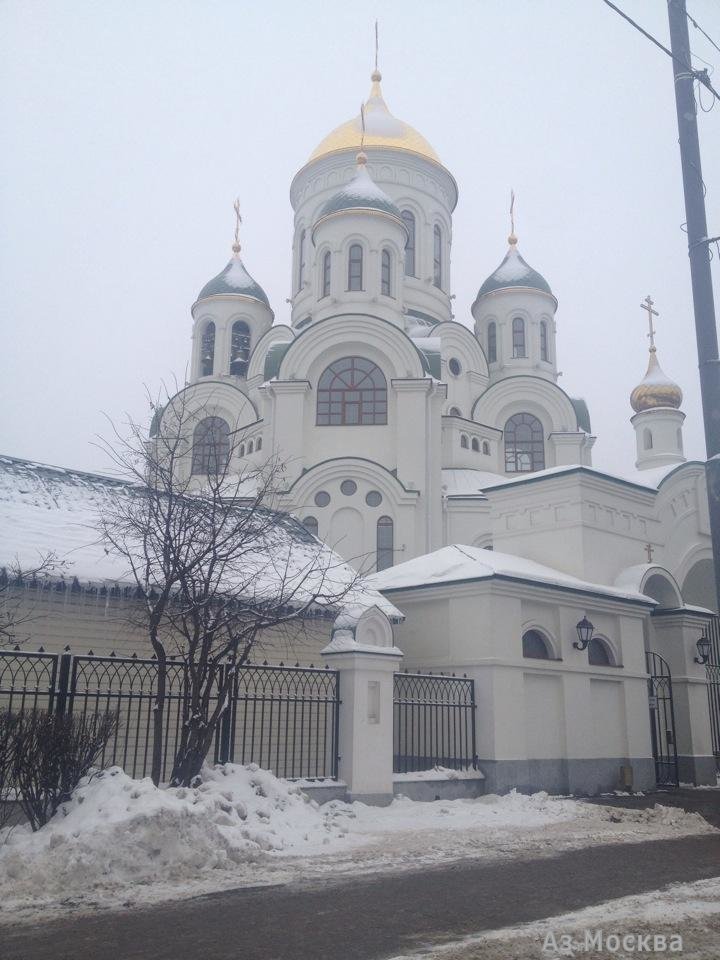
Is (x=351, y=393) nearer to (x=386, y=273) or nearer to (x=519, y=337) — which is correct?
(x=386, y=273)

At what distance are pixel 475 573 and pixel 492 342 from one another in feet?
74.4

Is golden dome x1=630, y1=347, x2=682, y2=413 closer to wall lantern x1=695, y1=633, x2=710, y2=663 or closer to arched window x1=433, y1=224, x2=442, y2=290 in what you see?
arched window x1=433, y1=224, x2=442, y2=290

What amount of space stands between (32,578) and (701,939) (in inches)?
361

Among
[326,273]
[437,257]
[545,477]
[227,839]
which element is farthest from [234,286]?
[227,839]

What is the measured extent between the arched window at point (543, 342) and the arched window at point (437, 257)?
423 cm

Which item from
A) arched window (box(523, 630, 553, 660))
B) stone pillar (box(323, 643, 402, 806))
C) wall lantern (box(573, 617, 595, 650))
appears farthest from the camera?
arched window (box(523, 630, 553, 660))

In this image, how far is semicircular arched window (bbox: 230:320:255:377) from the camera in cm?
3459

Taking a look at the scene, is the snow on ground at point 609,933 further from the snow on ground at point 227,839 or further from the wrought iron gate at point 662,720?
the wrought iron gate at point 662,720

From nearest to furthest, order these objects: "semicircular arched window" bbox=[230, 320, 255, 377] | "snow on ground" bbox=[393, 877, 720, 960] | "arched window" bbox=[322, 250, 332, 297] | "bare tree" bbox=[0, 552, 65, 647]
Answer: "snow on ground" bbox=[393, 877, 720, 960]
"bare tree" bbox=[0, 552, 65, 647]
"arched window" bbox=[322, 250, 332, 297]
"semicircular arched window" bbox=[230, 320, 255, 377]

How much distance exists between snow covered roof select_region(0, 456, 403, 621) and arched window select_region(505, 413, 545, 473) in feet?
55.0

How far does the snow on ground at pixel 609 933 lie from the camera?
16.8 feet

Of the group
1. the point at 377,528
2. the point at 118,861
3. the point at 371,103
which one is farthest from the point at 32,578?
the point at 371,103

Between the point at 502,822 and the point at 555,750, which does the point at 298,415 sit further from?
the point at 502,822


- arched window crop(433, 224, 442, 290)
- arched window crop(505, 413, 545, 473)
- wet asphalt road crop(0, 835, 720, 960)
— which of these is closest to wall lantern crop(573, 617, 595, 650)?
wet asphalt road crop(0, 835, 720, 960)
